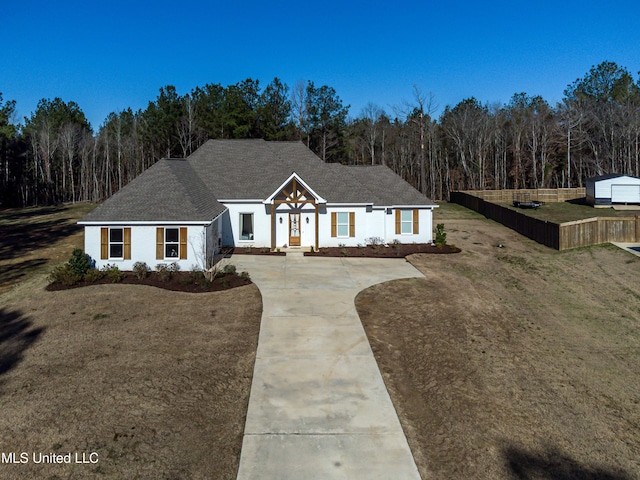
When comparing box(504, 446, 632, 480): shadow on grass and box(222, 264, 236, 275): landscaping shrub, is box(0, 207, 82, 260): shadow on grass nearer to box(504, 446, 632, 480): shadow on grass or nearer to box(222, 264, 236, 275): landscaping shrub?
box(222, 264, 236, 275): landscaping shrub

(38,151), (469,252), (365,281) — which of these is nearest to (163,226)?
(365,281)

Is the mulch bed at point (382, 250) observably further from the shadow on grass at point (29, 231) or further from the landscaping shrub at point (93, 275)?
the shadow on grass at point (29, 231)

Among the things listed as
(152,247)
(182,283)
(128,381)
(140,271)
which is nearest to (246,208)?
(152,247)

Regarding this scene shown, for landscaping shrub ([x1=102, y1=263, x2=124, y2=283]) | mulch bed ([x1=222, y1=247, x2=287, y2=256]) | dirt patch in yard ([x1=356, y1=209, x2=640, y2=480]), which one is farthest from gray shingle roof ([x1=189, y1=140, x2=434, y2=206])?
landscaping shrub ([x1=102, y1=263, x2=124, y2=283])

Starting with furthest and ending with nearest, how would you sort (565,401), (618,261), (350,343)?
(618,261) < (350,343) < (565,401)

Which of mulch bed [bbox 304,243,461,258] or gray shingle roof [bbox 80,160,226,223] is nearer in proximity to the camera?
gray shingle roof [bbox 80,160,226,223]

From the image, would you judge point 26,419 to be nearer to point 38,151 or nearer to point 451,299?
point 451,299
